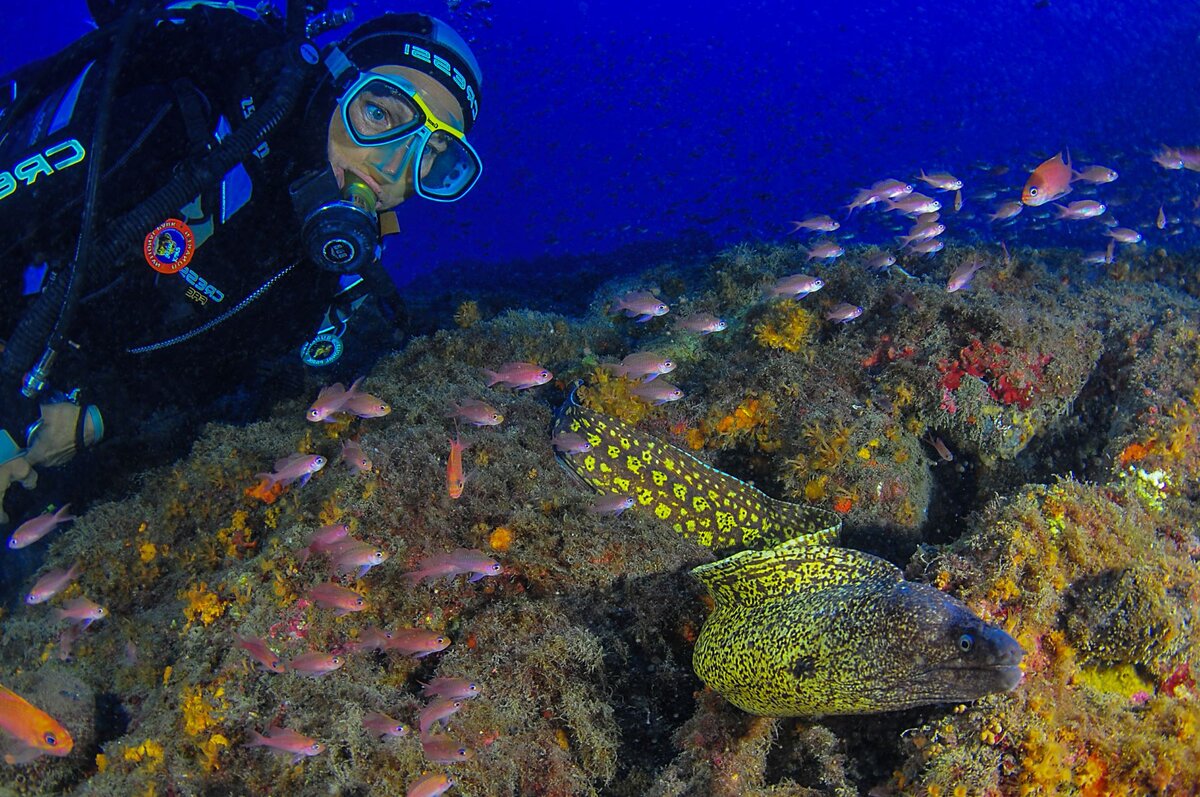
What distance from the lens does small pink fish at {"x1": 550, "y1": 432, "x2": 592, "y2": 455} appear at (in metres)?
4.44

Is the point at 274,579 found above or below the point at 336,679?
above

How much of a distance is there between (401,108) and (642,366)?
338cm

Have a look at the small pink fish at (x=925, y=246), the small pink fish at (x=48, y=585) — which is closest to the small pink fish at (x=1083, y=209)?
the small pink fish at (x=925, y=246)

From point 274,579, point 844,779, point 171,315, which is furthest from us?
point 171,315

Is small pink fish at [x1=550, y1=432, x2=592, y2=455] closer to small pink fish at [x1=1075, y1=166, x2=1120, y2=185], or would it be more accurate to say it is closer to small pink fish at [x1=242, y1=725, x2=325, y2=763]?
small pink fish at [x1=242, y1=725, x2=325, y2=763]

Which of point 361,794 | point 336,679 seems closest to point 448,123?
point 336,679

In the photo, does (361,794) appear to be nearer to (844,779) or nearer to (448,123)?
(844,779)

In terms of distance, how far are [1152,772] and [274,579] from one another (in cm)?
458

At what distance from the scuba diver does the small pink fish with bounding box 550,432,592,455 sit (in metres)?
2.29

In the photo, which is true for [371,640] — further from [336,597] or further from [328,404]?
[328,404]

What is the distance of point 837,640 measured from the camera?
265 centimetres

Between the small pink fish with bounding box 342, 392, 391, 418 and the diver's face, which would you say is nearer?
the small pink fish with bounding box 342, 392, 391, 418

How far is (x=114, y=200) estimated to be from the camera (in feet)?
15.6

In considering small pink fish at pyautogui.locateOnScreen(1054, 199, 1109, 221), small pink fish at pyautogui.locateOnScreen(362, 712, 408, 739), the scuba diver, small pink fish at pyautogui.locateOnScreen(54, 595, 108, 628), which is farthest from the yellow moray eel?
small pink fish at pyautogui.locateOnScreen(1054, 199, 1109, 221)
